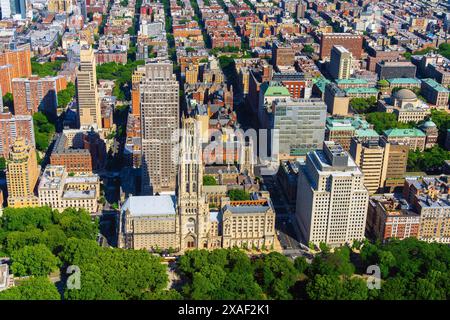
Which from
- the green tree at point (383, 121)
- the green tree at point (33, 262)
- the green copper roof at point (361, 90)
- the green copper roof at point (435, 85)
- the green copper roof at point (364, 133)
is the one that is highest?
the green copper roof at point (435, 85)

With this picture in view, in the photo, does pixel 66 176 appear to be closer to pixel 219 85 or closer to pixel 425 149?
pixel 219 85

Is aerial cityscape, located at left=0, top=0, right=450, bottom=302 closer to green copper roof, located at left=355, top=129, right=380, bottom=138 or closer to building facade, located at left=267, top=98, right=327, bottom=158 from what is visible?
→ building facade, located at left=267, top=98, right=327, bottom=158

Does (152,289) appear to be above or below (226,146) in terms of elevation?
below

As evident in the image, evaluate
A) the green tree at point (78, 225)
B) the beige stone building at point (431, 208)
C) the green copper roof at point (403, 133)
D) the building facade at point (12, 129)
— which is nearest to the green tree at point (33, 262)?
the green tree at point (78, 225)

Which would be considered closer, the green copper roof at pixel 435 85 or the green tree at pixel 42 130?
the green tree at pixel 42 130

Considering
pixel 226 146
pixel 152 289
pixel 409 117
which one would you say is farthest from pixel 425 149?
pixel 152 289
